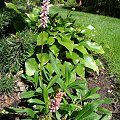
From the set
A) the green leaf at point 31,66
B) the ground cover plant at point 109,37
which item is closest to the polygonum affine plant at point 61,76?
the green leaf at point 31,66

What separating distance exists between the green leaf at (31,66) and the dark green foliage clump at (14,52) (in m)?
0.09

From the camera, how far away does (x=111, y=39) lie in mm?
7914

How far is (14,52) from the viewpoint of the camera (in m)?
4.77

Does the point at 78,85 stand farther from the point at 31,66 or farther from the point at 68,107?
the point at 31,66

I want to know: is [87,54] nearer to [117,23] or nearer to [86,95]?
[86,95]

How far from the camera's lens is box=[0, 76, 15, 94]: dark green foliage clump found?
14.7ft

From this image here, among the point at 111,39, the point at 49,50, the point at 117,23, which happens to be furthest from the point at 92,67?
the point at 117,23

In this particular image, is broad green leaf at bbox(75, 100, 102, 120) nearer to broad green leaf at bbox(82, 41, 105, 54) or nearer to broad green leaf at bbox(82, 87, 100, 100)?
broad green leaf at bbox(82, 87, 100, 100)

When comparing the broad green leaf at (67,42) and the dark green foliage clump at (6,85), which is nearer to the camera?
the dark green foliage clump at (6,85)

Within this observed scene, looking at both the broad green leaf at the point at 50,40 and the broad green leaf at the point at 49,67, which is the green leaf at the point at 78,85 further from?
the broad green leaf at the point at 50,40

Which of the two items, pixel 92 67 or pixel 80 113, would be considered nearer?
pixel 80 113

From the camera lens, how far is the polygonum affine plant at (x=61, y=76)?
3.83m

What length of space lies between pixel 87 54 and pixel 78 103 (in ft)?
3.84

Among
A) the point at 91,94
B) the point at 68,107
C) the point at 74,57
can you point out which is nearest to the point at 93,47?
the point at 74,57
